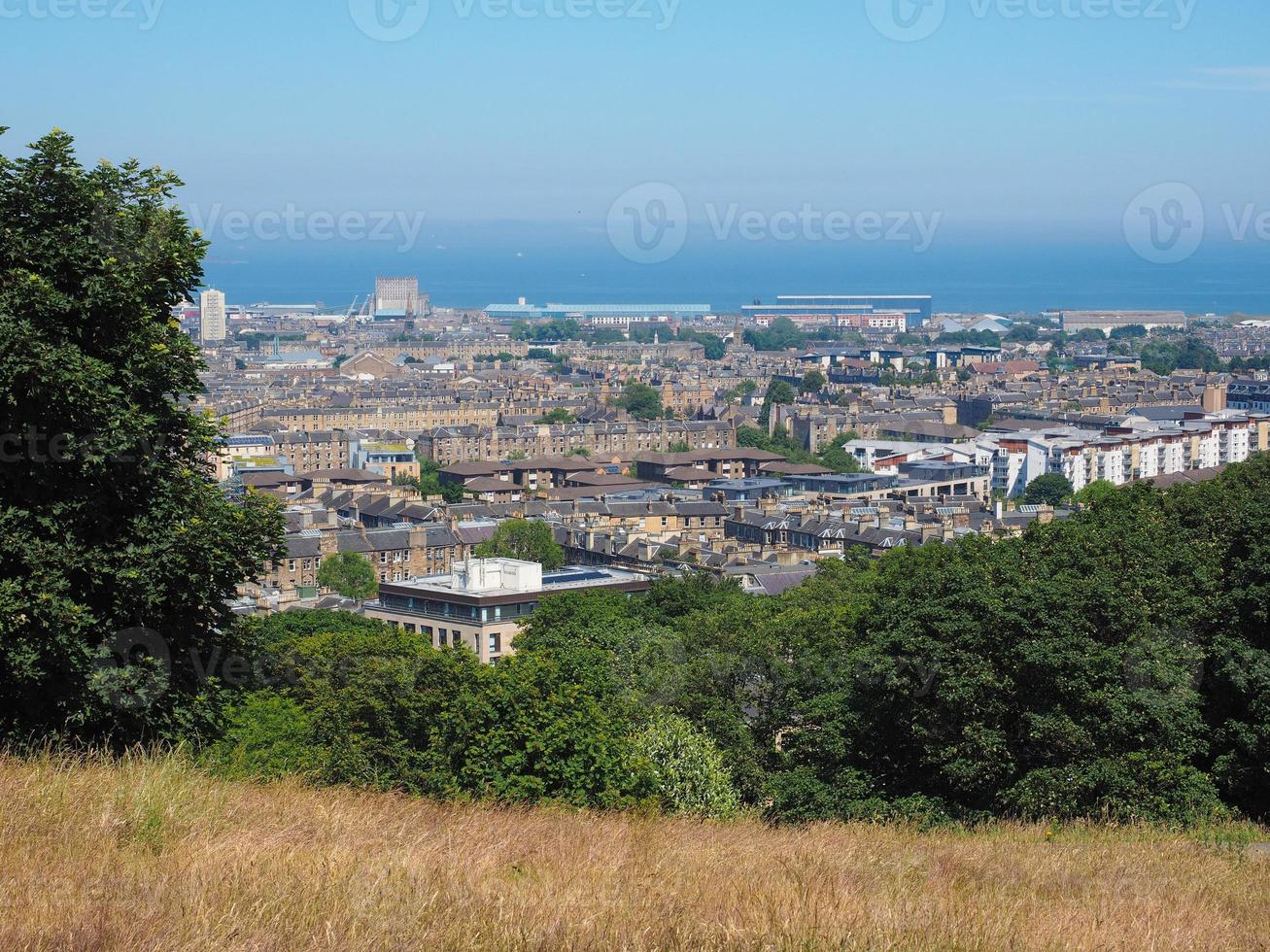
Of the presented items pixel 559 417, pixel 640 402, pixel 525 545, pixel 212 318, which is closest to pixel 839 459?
pixel 559 417

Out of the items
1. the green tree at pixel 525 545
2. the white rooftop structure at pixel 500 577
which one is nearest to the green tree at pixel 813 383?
the green tree at pixel 525 545

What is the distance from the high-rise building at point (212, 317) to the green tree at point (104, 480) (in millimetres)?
121101

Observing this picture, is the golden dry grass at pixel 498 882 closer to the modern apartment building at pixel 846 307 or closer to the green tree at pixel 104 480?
the green tree at pixel 104 480

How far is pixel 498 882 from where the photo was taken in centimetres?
535

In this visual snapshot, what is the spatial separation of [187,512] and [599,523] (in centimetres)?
3168

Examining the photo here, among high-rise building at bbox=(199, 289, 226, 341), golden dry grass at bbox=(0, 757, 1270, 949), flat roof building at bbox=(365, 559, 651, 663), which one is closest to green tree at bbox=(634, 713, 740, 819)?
golden dry grass at bbox=(0, 757, 1270, 949)

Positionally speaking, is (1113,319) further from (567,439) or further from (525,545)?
(525,545)

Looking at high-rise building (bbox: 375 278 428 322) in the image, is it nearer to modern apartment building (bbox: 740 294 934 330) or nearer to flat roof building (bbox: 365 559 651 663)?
modern apartment building (bbox: 740 294 934 330)

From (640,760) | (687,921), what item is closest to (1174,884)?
(687,921)

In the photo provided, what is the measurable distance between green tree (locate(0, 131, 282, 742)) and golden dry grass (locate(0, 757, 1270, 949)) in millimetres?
985

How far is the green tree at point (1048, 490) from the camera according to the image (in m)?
46.4

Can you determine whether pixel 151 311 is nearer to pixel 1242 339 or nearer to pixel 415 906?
pixel 415 906

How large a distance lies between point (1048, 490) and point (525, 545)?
65.4ft

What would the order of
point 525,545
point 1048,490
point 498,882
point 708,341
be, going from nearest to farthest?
point 498,882
point 525,545
point 1048,490
point 708,341
